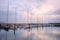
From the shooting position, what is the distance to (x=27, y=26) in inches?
834

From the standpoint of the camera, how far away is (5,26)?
17.1 metres

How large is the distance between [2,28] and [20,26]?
4.89 meters

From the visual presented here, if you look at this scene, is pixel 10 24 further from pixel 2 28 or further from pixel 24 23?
pixel 24 23

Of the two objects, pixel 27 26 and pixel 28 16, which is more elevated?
pixel 28 16

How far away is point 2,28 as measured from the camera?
16.9m

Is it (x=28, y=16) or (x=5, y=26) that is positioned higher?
(x=28, y=16)

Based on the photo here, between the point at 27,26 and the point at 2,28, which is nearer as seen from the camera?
the point at 2,28

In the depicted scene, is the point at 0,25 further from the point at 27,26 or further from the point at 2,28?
the point at 27,26

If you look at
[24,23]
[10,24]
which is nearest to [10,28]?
[10,24]

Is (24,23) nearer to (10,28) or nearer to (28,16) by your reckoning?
(28,16)

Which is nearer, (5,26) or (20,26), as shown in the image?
(5,26)

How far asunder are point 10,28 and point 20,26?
4.90m

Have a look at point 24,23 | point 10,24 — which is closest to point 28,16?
point 24,23

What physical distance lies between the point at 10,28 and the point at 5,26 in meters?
0.96
